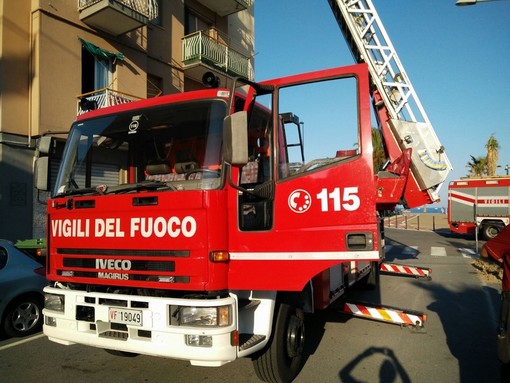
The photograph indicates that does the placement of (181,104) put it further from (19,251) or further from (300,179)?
(19,251)

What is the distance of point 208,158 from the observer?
3529 mm

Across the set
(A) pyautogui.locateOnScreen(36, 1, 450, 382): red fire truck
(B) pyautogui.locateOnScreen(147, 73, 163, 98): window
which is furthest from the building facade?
(A) pyautogui.locateOnScreen(36, 1, 450, 382): red fire truck

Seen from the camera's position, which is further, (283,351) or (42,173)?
(42,173)

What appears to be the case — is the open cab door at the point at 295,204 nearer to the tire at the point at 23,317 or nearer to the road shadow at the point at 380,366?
the road shadow at the point at 380,366

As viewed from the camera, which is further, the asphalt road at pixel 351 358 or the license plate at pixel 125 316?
the asphalt road at pixel 351 358

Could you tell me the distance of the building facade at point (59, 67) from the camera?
10.9m

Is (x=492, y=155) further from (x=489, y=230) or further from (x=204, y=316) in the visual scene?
(x=204, y=316)

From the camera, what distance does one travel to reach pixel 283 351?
3.78 metres

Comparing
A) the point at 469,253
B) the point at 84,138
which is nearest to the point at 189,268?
the point at 84,138

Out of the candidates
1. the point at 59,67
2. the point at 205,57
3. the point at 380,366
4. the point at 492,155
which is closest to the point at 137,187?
the point at 380,366

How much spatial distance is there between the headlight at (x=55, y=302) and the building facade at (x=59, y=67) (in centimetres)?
683

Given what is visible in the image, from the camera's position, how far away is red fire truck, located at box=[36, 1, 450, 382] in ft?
10.5

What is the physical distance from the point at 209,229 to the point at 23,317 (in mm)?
4155

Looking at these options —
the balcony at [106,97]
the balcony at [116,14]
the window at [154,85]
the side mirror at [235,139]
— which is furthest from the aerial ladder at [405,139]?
the window at [154,85]
